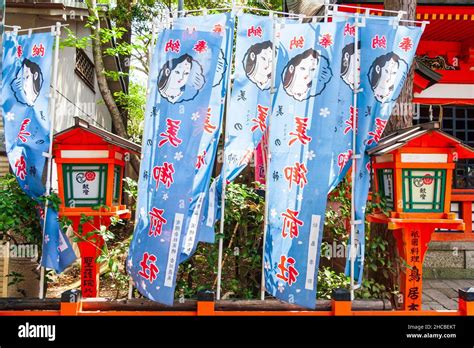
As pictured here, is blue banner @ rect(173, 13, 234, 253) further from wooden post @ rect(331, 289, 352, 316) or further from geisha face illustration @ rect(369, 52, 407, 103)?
geisha face illustration @ rect(369, 52, 407, 103)

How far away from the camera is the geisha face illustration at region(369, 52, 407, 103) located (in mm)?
5109

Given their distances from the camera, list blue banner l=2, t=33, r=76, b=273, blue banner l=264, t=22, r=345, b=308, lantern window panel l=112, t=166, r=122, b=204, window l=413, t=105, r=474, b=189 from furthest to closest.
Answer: window l=413, t=105, r=474, b=189 → lantern window panel l=112, t=166, r=122, b=204 → blue banner l=2, t=33, r=76, b=273 → blue banner l=264, t=22, r=345, b=308

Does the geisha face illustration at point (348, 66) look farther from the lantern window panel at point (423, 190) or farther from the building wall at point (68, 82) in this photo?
the building wall at point (68, 82)

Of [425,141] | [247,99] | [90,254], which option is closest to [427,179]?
[425,141]

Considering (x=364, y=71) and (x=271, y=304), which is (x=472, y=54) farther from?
(x=271, y=304)

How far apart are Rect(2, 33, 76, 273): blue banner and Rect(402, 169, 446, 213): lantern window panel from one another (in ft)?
14.3

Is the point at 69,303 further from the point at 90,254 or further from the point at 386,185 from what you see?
the point at 386,185

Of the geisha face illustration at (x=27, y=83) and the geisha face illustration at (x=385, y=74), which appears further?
the geisha face illustration at (x=27, y=83)

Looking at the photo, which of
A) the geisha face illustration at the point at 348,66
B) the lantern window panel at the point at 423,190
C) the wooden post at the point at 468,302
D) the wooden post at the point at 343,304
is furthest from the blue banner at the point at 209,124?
the wooden post at the point at 468,302

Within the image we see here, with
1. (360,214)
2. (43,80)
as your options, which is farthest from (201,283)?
(43,80)

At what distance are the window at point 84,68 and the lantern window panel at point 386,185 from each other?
28.3ft

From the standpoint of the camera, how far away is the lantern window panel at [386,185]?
5.25 metres

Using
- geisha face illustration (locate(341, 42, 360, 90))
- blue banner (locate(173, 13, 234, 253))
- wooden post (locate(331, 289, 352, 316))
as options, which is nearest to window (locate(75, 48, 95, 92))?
blue banner (locate(173, 13, 234, 253))

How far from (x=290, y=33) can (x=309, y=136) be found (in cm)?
130
